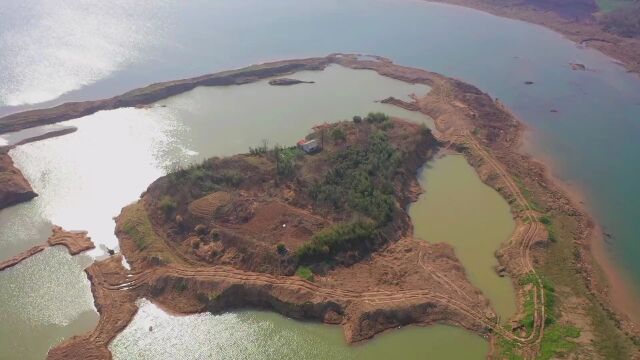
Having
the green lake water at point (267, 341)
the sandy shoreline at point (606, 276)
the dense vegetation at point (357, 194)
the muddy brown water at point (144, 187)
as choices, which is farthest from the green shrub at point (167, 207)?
the sandy shoreline at point (606, 276)

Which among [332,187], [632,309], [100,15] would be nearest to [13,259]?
[332,187]

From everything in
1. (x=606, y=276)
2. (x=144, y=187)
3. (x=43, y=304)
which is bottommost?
(x=606, y=276)

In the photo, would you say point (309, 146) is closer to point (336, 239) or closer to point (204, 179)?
point (204, 179)

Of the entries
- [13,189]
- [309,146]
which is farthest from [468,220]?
[13,189]

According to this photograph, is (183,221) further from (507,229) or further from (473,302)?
(507,229)

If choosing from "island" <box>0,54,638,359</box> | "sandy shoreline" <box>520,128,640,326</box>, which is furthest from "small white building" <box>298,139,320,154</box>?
"sandy shoreline" <box>520,128,640,326</box>

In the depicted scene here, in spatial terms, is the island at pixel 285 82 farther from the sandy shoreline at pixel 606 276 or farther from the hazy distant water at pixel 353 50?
the sandy shoreline at pixel 606 276
